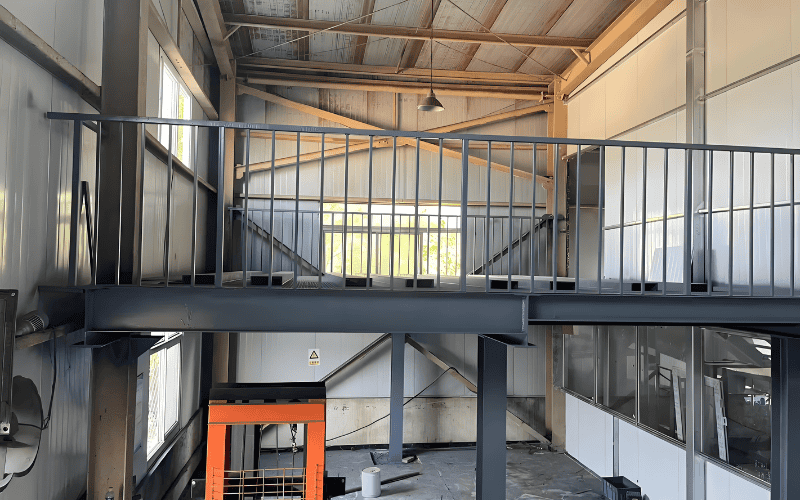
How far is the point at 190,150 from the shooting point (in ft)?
29.6

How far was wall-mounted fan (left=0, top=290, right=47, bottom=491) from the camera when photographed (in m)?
2.90

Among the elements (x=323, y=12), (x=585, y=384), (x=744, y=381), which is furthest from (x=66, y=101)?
(x=585, y=384)

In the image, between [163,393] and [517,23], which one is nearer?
[163,393]

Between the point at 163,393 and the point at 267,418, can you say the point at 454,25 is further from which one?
the point at 163,393

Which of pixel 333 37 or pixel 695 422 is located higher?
pixel 333 37

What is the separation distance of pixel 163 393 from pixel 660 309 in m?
6.29

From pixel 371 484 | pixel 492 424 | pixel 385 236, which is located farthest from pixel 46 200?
pixel 385 236

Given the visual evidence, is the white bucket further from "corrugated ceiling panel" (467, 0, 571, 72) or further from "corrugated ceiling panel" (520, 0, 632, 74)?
"corrugated ceiling panel" (520, 0, 632, 74)

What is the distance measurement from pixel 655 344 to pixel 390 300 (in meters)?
5.95

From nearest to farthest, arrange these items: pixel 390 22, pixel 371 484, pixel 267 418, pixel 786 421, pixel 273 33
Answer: pixel 786 421, pixel 267 418, pixel 371 484, pixel 390 22, pixel 273 33

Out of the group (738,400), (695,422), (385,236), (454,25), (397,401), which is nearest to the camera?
(738,400)

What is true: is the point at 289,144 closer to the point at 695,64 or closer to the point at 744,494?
the point at 695,64

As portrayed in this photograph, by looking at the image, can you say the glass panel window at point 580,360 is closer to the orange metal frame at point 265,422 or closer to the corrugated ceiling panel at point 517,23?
the corrugated ceiling panel at point 517,23

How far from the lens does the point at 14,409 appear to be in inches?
132
